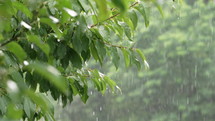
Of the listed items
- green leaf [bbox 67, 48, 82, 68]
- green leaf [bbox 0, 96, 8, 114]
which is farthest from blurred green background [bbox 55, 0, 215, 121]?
green leaf [bbox 0, 96, 8, 114]

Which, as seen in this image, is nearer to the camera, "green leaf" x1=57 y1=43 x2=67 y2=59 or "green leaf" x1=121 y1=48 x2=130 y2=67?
"green leaf" x1=57 y1=43 x2=67 y2=59

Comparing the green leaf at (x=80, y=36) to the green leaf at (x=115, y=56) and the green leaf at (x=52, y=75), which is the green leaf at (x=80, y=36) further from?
the green leaf at (x=52, y=75)

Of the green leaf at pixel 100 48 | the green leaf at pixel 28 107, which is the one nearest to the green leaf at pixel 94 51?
the green leaf at pixel 100 48

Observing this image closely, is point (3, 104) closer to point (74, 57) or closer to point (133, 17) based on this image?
point (74, 57)

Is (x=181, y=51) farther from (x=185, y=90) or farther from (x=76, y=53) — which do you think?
(x=76, y=53)

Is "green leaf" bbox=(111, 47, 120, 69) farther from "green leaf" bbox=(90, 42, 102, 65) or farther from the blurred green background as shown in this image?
the blurred green background

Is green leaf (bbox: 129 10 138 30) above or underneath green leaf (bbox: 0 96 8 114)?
above

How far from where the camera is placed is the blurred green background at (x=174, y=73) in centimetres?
1384

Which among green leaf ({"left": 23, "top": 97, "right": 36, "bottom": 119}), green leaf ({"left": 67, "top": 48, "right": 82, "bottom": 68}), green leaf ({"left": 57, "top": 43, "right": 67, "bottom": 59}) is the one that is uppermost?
green leaf ({"left": 57, "top": 43, "right": 67, "bottom": 59})

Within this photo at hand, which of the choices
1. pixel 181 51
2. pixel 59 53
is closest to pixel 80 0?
pixel 59 53

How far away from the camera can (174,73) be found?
14516 millimetres

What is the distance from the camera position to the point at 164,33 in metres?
14.7

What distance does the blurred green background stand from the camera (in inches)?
545

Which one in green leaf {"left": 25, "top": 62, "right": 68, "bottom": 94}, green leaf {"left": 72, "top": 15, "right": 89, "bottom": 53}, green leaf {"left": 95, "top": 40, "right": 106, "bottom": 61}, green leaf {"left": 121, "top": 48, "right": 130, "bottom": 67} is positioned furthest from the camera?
green leaf {"left": 121, "top": 48, "right": 130, "bottom": 67}
